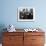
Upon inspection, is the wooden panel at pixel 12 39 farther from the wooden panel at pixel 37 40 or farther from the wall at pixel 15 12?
the wall at pixel 15 12

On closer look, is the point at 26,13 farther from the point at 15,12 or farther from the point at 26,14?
the point at 15,12

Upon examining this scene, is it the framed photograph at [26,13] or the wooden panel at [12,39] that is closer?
the wooden panel at [12,39]

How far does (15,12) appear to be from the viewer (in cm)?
388

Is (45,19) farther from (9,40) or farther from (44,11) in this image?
(9,40)

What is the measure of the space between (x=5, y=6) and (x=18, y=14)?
480mm

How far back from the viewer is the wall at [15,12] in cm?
387

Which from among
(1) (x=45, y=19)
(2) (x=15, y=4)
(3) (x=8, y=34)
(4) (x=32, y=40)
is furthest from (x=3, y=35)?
(1) (x=45, y=19)

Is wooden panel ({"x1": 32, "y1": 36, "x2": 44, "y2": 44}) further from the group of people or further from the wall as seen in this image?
the group of people

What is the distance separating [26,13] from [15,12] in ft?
1.14

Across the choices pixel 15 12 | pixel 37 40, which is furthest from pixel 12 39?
pixel 15 12

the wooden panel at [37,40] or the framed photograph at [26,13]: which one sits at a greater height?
the framed photograph at [26,13]

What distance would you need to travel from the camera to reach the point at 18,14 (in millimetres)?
Result: 3873

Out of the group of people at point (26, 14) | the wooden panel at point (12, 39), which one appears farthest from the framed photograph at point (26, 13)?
the wooden panel at point (12, 39)

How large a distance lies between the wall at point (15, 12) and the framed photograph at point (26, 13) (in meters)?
0.10
